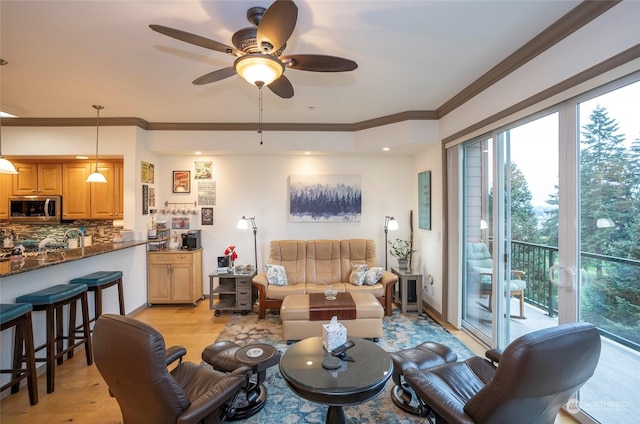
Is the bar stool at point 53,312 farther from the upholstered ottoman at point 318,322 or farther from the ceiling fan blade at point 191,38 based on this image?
the ceiling fan blade at point 191,38

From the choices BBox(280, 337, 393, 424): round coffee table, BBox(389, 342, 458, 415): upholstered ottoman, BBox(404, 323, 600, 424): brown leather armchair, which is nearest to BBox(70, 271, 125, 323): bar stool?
BBox(280, 337, 393, 424): round coffee table

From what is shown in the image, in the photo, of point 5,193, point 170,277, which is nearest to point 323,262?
point 170,277

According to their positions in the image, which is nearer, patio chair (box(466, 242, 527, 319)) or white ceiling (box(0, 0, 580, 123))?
white ceiling (box(0, 0, 580, 123))

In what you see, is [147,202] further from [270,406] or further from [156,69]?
[270,406]

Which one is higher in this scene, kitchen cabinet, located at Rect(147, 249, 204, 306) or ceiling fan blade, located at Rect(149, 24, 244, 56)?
ceiling fan blade, located at Rect(149, 24, 244, 56)

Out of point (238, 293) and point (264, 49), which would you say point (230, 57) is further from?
point (238, 293)

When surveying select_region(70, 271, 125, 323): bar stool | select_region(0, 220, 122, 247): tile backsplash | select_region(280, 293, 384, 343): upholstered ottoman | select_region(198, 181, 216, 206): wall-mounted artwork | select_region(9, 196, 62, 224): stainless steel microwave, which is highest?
select_region(198, 181, 216, 206): wall-mounted artwork

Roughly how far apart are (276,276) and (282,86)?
2761 millimetres

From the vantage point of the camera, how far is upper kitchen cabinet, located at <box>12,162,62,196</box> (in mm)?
4930

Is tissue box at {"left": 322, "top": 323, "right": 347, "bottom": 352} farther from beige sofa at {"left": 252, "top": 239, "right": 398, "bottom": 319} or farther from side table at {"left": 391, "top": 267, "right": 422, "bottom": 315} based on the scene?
side table at {"left": 391, "top": 267, "right": 422, "bottom": 315}

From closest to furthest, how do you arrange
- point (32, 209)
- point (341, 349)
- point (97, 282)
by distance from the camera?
1. point (341, 349)
2. point (97, 282)
3. point (32, 209)

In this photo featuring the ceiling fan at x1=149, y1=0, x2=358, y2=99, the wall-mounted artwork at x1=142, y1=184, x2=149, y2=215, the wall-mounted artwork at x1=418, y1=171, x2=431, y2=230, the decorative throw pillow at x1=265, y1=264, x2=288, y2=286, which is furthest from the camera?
the wall-mounted artwork at x1=142, y1=184, x2=149, y2=215

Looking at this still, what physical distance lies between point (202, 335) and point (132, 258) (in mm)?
1677

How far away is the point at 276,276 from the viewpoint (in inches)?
166
